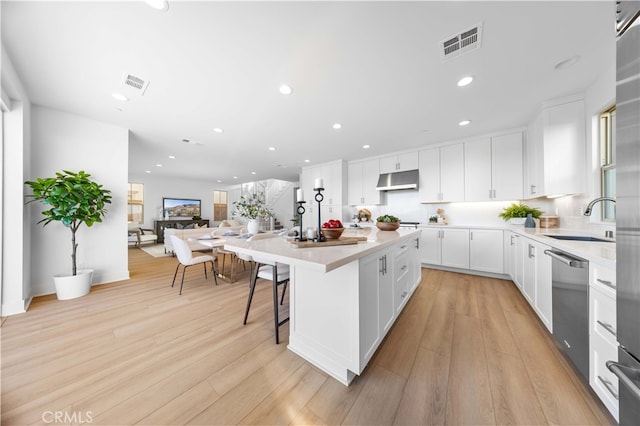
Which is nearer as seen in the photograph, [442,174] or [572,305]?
[572,305]

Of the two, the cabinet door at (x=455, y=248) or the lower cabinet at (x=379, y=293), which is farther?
the cabinet door at (x=455, y=248)

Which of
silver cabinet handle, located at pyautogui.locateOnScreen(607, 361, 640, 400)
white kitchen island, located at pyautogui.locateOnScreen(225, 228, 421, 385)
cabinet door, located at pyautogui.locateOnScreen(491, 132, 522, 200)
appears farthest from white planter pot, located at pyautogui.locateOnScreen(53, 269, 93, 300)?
cabinet door, located at pyautogui.locateOnScreen(491, 132, 522, 200)

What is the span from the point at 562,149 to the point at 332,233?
3065mm

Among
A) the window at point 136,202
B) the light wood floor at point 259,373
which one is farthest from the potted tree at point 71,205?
the window at point 136,202

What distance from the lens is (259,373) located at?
1408 millimetres

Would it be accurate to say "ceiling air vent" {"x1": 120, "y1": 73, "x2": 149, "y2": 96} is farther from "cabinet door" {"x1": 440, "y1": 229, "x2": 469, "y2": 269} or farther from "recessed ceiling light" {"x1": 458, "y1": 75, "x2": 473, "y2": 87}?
"cabinet door" {"x1": 440, "y1": 229, "x2": 469, "y2": 269}

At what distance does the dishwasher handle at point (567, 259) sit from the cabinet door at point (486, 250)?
2.02 metres

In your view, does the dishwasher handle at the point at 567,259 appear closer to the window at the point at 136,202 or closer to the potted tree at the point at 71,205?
the potted tree at the point at 71,205

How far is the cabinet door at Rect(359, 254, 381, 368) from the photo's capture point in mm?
1308

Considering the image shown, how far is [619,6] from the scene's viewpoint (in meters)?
0.50

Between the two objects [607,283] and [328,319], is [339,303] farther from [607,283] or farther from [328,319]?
[607,283]

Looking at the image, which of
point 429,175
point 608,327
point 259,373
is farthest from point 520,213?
point 259,373

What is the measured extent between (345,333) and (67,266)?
4.06 metres

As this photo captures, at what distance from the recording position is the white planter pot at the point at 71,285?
2605 mm
